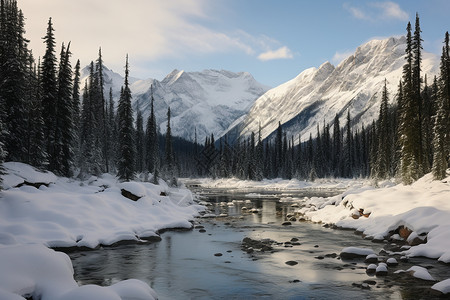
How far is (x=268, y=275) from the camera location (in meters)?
14.0

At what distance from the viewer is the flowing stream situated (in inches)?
475

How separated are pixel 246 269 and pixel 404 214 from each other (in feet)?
36.9

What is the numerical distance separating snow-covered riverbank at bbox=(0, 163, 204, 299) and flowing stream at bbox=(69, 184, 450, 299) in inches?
64.8

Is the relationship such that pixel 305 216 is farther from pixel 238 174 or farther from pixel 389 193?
pixel 238 174

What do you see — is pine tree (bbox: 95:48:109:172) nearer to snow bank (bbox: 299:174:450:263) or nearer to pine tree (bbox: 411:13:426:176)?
snow bank (bbox: 299:174:450:263)

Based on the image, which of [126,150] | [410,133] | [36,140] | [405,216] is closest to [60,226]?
[36,140]

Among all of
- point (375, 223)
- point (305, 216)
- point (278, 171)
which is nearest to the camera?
point (375, 223)

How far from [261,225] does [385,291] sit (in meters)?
15.8

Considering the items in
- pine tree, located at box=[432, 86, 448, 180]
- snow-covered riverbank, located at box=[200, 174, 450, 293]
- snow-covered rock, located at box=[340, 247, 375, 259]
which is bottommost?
snow-covered rock, located at box=[340, 247, 375, 259]

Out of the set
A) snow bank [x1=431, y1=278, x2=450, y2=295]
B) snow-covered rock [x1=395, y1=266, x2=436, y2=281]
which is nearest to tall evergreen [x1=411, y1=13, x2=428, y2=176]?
snow-covered rock [x1=395, y1=266, x2=436, y2=281]

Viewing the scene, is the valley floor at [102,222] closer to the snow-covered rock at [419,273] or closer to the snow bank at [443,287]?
the snow bank at [443,287]

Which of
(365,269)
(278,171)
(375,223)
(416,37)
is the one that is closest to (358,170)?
(278,171)

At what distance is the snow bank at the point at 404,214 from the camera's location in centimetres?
1672

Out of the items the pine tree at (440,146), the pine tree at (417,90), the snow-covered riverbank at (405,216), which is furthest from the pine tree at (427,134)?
the snow-covered riverbank at (405,216)
